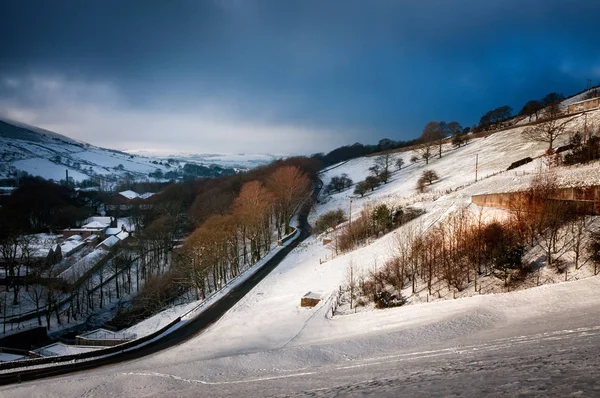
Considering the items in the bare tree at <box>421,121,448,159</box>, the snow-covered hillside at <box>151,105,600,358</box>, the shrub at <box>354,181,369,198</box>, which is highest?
Result: the bare tree at <box>421,121,448,159</box>

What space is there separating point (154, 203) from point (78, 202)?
2782 cm

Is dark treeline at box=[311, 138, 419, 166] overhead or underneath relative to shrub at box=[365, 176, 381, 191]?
overhead

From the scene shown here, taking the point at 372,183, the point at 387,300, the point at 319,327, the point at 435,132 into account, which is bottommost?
the point at 319,327

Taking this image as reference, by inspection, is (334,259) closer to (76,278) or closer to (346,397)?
(346,397)

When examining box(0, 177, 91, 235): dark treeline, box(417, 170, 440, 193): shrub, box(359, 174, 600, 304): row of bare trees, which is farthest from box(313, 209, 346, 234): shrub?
box(0, 177, 91, 235): dark treeline

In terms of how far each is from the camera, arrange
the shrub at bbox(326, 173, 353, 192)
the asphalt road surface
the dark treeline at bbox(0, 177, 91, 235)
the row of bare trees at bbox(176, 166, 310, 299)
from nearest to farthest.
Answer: the asphalt road surface → the row of bare trees at bbox(176, 166, 310, 299) → the dark treeline at bbox(0, 177, 91, 235) → the shrub at bbox(326, 173, 353, 192)

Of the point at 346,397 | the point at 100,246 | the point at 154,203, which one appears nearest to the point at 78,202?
the point at 154,203

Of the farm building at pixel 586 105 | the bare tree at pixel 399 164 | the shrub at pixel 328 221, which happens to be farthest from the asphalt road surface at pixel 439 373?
the farm building at pixel 586 105

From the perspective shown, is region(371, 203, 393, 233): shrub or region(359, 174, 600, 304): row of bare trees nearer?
region(359, 174, 600, 304): row of bare trees

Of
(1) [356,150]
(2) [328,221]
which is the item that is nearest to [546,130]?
(2) [328,221]

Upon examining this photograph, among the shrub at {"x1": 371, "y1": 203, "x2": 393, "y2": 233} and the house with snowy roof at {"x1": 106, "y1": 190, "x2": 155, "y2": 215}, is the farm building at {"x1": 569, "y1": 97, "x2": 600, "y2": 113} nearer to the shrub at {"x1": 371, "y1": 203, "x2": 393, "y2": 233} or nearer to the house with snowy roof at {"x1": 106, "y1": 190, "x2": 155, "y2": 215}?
the shrub at {"x1": 371, "y1": 203, "x2": 393, "y2": 233}

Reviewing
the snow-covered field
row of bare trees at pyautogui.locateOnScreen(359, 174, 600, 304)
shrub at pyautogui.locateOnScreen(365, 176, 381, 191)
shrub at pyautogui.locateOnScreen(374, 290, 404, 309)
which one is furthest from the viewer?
shrub at pyautogui.locateOnScreen(365, 176, 381, 191)

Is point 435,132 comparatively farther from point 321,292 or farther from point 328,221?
point 321,292

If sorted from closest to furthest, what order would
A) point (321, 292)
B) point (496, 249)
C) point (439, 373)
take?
→ point (439, 373) → point (496, 249) → point (321, 292)
